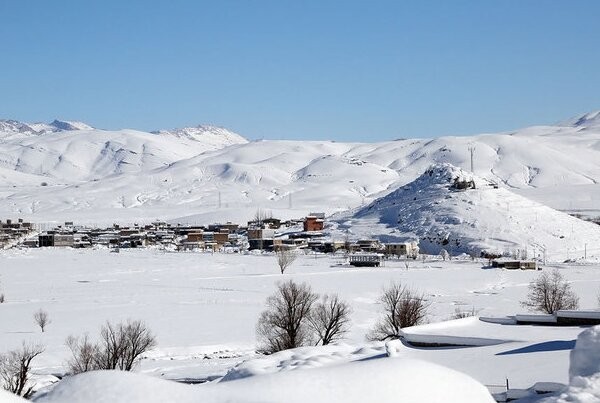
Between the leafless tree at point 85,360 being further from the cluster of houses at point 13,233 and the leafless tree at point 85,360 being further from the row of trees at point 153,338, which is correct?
the cluster of houses at point 13,233

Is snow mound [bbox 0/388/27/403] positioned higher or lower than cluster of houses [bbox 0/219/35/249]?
lower

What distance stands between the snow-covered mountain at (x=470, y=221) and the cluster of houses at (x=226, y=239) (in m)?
4.54

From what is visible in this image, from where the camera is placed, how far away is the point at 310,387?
27.2 ft

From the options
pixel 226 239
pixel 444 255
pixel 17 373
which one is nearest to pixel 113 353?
pixel 17 373

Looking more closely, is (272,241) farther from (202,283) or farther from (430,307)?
(430,307)

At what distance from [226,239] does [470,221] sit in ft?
103

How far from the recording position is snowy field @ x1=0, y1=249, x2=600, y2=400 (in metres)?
15.2

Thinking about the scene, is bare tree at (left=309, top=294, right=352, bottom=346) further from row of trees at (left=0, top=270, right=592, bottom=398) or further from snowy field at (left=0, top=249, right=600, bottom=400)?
snowy field at (left=0, top=249, right=600, bottom=400)

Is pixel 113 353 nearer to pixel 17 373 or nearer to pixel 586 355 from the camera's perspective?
pixel 17 373

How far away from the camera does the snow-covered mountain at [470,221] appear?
79562mm

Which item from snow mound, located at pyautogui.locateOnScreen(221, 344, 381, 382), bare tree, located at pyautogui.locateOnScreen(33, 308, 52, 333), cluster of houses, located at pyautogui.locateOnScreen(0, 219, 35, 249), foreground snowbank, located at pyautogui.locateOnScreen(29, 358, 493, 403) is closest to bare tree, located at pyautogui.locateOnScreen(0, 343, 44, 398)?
bare tree, located at pyautogui.locateOnScreen(33, 308, 52, 333)

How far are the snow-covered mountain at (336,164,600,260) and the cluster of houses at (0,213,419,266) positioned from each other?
14.9ft

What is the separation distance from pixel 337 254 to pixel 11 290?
3948cm

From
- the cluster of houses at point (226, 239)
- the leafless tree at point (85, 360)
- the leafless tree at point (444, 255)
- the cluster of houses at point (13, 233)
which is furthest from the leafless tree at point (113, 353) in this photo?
the cluster of houses at point (13, 233)
